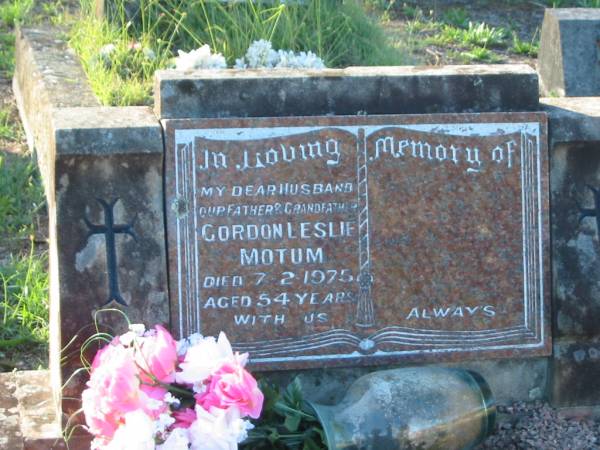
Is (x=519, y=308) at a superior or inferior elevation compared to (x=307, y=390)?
superior

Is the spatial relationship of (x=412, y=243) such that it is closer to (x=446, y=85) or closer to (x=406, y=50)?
(x=446, y=85)

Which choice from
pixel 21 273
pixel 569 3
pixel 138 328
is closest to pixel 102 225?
pixel 138 328

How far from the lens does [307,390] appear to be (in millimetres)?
3389

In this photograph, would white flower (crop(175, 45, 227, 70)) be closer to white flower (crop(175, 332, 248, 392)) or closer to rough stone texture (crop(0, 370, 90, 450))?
rough stone texture (crop(0, 370, 90, 450))

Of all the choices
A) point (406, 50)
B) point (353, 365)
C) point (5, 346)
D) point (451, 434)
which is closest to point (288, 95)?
point (353, 365)

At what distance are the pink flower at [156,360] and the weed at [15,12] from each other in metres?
3.87

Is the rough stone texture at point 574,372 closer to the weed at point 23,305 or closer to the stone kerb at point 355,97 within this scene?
the stone kerb at point 355,97

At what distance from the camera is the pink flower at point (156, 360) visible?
2883mm

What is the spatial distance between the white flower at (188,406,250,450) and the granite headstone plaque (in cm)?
52

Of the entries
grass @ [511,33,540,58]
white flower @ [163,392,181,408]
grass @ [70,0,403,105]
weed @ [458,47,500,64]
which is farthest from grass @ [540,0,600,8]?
white flower @ [163,392,181,408]

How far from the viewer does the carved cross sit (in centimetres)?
317

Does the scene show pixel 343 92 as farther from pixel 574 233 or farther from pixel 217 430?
pixel 217 430

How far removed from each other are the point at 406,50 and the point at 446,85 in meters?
2.40

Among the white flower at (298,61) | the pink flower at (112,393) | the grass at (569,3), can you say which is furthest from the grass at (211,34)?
the grass at (569,3)
